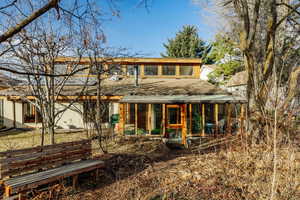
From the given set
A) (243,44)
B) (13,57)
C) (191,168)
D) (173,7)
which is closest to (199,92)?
(243,44)

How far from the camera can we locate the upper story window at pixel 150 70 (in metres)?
15.1

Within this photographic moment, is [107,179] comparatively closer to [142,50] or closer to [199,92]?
[142,50]

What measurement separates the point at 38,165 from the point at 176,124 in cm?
708

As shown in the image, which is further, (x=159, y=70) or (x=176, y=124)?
(x=159, y=70)

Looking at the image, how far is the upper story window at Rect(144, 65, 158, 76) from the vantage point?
15.1 m

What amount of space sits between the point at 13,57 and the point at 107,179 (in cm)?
537

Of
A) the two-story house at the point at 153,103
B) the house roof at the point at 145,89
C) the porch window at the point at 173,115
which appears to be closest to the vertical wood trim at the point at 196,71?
the two-story house at the point at 153,103

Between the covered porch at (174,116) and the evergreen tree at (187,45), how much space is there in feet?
69.7

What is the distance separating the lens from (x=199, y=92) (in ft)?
35.7

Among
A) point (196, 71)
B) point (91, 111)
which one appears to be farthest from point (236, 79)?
point (91, 111)

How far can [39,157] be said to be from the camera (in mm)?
4027

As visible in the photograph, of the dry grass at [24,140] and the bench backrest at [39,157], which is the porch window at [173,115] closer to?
the dry grass at [24,140]

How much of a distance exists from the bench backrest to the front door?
17.4 feet

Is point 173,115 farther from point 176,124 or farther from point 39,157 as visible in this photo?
point 39,157
